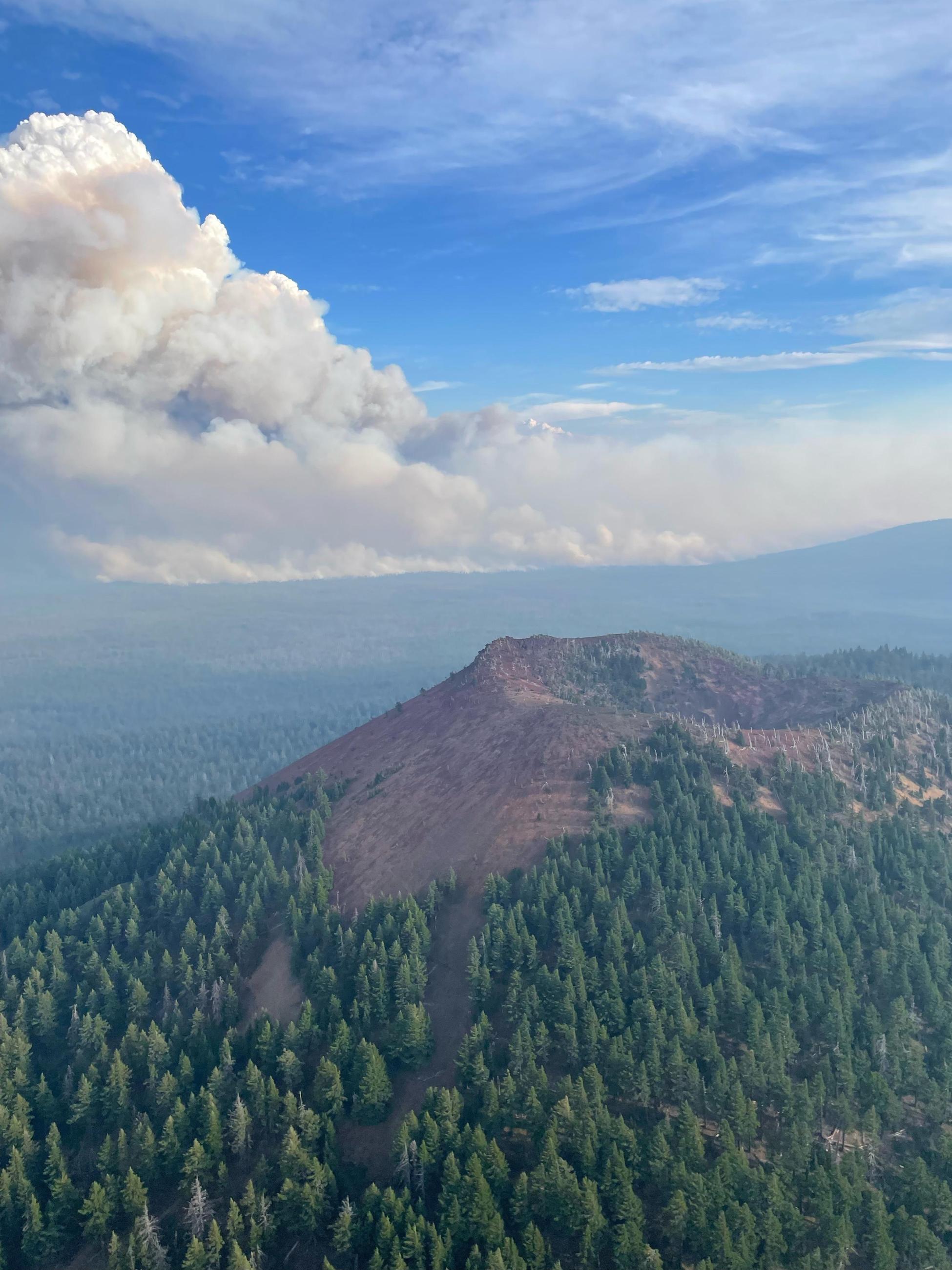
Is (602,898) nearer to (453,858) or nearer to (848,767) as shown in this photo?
(453,858)

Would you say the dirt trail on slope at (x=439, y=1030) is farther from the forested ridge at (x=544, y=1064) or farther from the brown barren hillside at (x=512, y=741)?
the brown barren hillside at (x=512, y=741)

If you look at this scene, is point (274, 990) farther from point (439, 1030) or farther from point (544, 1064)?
point (544, 1064)

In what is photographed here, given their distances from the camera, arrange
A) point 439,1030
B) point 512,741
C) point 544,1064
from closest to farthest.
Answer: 1. point 544,1064
2. point 439,1030
3. point 512,741

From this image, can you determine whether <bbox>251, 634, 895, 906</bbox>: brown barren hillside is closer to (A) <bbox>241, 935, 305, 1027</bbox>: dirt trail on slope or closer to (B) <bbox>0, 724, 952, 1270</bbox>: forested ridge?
(B) <bbox>0, 724, 952, 1270</bbox>: forested ridge

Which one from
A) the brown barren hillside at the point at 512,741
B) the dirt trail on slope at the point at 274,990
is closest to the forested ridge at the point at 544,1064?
the dirt trail on slope at the point at 274,990

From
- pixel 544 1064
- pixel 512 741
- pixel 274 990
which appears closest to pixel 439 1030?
pixel 544 1064

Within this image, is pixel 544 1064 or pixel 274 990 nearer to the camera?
pixel 544 1064
